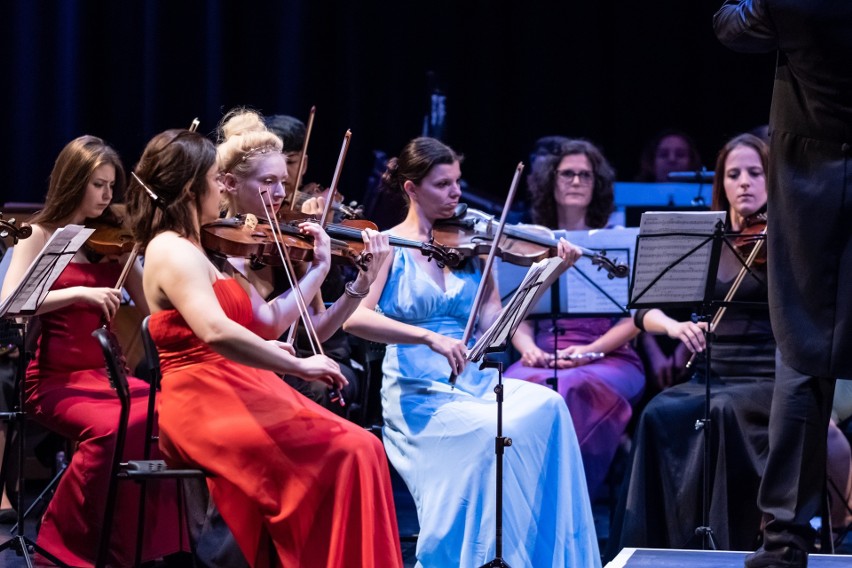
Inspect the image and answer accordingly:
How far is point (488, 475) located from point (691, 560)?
2.67 ft

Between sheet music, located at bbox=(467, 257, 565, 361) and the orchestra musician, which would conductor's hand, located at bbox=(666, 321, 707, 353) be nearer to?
the orchestra musician

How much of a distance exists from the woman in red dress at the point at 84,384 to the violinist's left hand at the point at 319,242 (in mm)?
877

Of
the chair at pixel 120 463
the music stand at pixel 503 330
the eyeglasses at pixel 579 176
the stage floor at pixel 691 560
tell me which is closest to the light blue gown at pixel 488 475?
the music stand at pixel 503 330

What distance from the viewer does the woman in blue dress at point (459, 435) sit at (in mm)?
3373

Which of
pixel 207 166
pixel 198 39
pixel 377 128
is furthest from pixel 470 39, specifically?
pixel 207 166

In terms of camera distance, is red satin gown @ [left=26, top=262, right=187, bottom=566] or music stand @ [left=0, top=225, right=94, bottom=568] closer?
music stand @ [left=0, top=225, right=94, bottom=568]

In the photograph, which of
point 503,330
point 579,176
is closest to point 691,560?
point 503,330

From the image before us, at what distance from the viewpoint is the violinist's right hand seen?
3625 mm

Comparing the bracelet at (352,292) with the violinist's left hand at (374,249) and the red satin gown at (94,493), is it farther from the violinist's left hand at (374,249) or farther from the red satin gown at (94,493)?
the red satin gown at (94,493)

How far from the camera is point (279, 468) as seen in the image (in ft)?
8.91

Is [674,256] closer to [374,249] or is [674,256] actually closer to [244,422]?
[374,249]

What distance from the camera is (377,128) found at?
6.17 m

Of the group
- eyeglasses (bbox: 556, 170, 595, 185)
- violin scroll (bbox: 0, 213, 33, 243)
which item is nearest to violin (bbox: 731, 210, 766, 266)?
eyeglasses (bbox: 556, 170, 595, 185)

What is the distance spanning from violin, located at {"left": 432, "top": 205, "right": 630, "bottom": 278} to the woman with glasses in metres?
0.38
